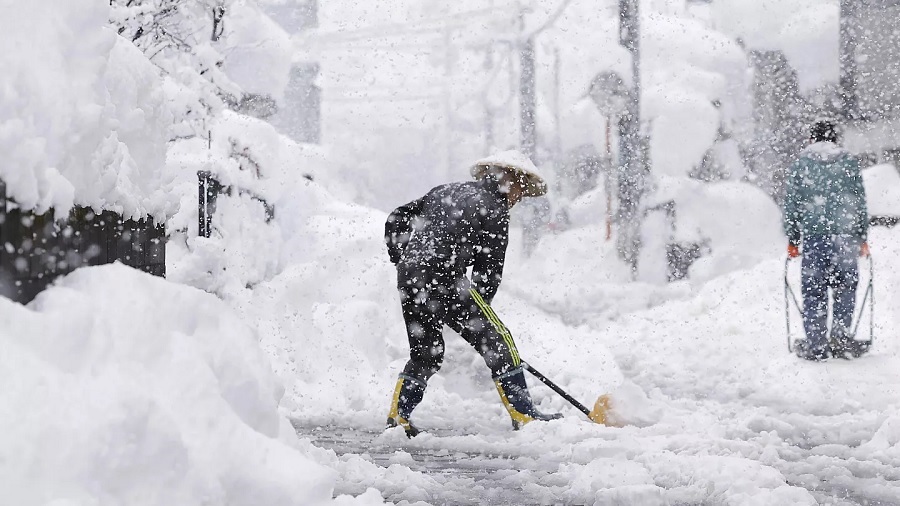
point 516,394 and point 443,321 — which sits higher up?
point 443,321

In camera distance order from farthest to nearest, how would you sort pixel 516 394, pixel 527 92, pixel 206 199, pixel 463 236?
pixel 527 92, pixel 206 199, pixel 516 394, pixel 463 236

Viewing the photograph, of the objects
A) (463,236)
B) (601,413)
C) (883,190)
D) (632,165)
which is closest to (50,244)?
(463,236)

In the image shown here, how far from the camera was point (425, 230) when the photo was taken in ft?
18.2

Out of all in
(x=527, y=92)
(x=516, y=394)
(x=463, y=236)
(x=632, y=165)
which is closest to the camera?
(x=463, y=236)

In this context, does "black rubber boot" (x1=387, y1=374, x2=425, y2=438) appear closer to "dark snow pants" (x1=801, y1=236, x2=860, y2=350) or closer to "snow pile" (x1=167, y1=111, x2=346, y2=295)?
"snow pile" (x1=167, y1=111, x2=346, y2=295)

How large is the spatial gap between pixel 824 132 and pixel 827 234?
3.13 feet

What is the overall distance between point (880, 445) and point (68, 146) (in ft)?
13.7

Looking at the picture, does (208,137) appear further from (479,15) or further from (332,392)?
(479,15)

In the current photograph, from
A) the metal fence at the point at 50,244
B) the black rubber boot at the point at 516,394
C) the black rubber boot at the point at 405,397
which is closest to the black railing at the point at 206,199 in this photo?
the black rubber boot at the point at 405,397

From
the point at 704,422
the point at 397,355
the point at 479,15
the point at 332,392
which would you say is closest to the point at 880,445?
the point at 704,422

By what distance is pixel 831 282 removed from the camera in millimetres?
8703

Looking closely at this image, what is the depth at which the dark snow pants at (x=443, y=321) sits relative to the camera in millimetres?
5430

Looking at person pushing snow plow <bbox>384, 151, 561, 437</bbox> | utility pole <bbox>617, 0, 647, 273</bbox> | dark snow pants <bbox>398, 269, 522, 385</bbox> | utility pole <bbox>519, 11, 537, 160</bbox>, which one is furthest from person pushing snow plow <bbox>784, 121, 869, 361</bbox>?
utility pole <bbox>519, 11, 537, 160</bbox>

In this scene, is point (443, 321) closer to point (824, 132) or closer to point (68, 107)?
point (68, 107)
